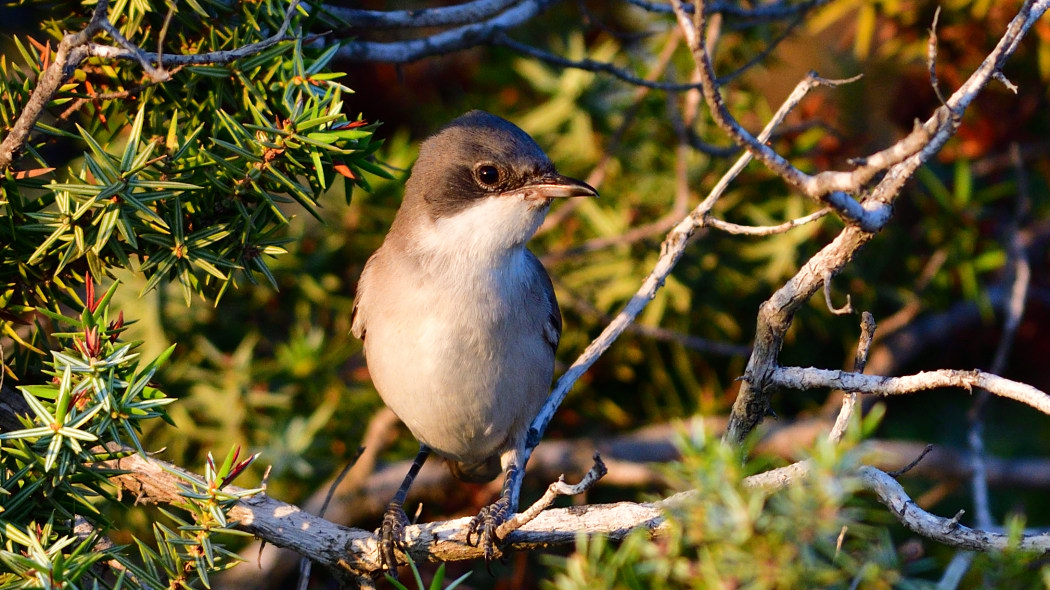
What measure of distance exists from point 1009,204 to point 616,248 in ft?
8.15

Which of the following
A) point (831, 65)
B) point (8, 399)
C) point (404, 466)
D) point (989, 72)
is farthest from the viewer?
point (831, 65)

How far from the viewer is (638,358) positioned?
538cm

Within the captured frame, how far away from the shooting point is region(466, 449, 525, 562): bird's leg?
112 inches

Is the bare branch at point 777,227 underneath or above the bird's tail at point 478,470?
above

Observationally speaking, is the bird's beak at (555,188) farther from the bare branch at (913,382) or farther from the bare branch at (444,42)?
the bare branch at (913,382)

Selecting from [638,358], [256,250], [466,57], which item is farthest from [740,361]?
[256,250]

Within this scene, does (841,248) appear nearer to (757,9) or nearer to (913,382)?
(913,382)

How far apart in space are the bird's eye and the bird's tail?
1.37 metres

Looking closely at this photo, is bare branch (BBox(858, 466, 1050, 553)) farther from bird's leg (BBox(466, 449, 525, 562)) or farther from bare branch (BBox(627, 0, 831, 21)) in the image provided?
bare branch (BBox(627, 0, 831, 21))

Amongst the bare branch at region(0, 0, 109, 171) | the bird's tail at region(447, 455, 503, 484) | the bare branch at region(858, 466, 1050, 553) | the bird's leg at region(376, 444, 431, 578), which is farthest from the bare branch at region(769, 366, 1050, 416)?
the bird's tail at region(447, 455, 503, 484)

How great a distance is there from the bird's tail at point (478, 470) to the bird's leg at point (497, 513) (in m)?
0.38

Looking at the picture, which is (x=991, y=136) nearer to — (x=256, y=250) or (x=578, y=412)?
(x=578, y=412)

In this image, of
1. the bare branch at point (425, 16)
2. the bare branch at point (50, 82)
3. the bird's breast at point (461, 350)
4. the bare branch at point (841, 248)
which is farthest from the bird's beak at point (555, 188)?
the bare branch at point (50, 82)

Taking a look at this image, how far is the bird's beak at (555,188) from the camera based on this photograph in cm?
367
